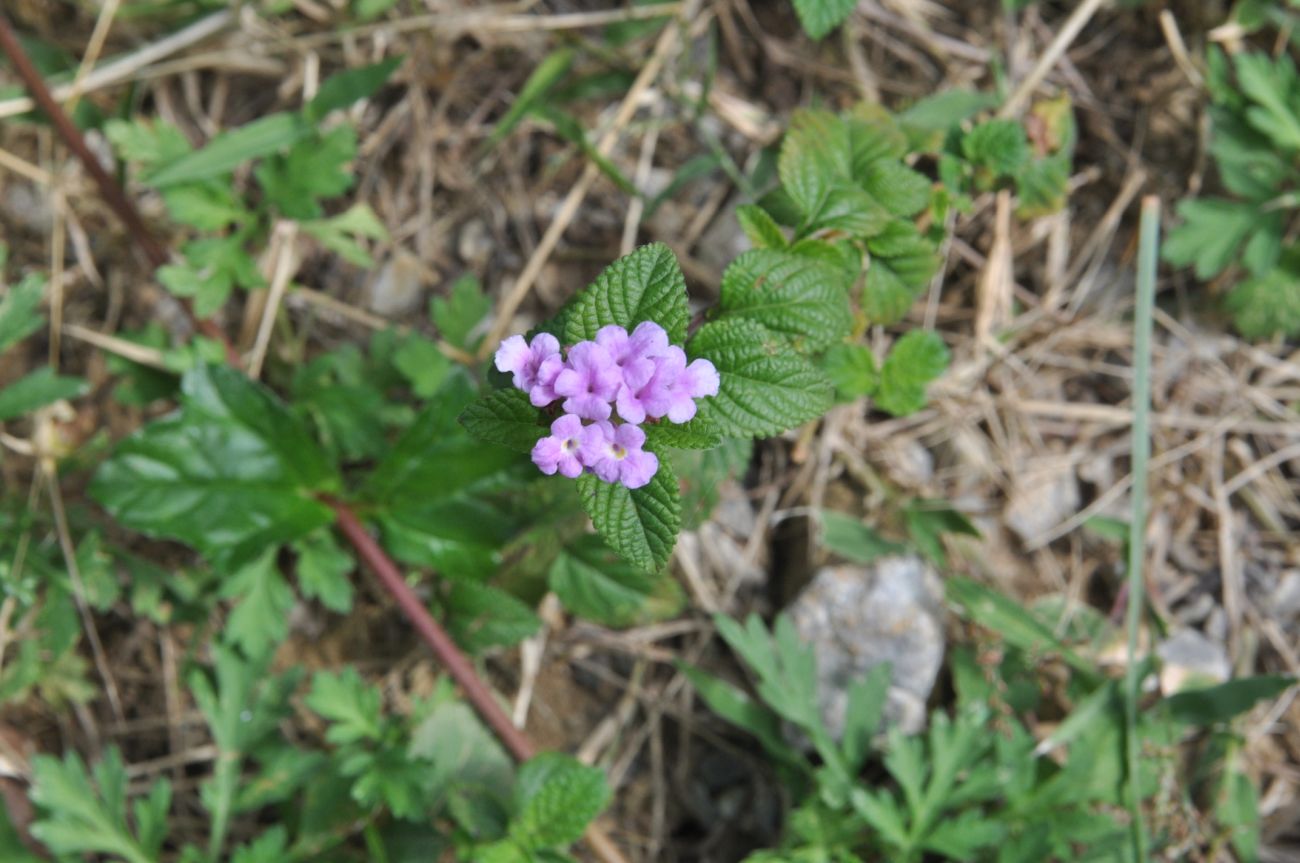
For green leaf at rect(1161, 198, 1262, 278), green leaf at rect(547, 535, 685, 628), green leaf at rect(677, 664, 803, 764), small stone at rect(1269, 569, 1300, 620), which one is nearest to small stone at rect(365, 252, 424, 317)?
green leaf at rect(547, 535, 685, 628)

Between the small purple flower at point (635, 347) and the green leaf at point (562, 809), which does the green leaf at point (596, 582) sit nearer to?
the green leaf at point (562, 809)

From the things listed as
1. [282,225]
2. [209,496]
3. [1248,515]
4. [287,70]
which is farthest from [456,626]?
[1248,515]

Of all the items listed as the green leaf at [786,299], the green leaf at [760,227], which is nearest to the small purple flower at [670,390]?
the green leaf at [786,299]

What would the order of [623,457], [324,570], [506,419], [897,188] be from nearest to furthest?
[623,457] → [506,419] → [897,188] → [324,570]

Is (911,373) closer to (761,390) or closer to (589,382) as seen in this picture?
(761,390)

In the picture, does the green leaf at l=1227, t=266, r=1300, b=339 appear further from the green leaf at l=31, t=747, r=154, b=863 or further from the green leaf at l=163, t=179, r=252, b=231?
the green leaf at l=31, t=747, r=154, b=863

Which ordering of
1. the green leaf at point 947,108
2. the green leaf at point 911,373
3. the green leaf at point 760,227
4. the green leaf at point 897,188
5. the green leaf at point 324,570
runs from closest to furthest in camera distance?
the green leaf at point 760,227 → the green leaf at point 897,188 → the green leaf at point 911,373 → the green leaf at point 324,570 → the green leaf at point 947,108

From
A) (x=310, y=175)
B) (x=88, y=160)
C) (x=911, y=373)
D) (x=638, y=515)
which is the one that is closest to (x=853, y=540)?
(x=911, y=373)
